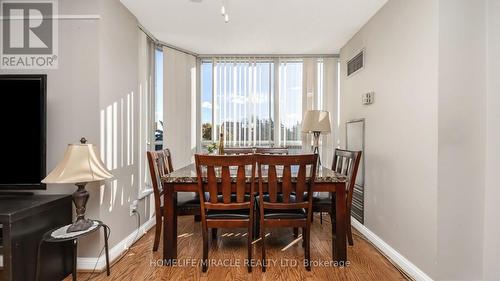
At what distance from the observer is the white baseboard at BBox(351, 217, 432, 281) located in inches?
82.5

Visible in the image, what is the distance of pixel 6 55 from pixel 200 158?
1.88m

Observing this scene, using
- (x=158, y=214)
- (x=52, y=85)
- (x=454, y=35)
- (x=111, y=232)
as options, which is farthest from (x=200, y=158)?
(x=454, y=35)

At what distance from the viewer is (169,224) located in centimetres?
236

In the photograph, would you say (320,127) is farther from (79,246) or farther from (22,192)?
(22,192)

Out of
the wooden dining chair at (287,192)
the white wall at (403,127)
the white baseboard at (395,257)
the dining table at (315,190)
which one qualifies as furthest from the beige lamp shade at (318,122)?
the wooden dining chair at (287,192)

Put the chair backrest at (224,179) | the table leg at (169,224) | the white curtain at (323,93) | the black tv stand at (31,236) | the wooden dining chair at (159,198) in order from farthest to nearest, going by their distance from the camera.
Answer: the white curtain at (323,93) → the wooden dining chair at (159,198) → the table leg at (169,224) → the chair backrest at (224,179) → the black tv stand at (31,236)

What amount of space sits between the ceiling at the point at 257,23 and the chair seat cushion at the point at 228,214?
6.53 feet

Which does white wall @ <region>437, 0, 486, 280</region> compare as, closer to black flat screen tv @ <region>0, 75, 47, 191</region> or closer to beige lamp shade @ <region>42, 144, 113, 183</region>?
beige lamp shade @ <region>42, 144, 113, 183</region>

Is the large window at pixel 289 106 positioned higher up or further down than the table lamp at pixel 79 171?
higher up

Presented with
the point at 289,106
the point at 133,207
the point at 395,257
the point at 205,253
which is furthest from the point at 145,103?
the point at 395,257

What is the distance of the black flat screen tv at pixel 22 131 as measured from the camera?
208 cm

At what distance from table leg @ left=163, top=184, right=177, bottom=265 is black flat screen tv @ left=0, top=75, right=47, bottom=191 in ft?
3.03

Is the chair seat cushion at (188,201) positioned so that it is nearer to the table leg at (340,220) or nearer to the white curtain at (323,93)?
the table leg at (340,220)

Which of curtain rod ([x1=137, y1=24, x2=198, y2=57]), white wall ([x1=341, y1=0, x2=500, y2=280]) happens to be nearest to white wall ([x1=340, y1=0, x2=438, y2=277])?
A: white wall ([x1=341, y1=0, x2=500, y2=280])
